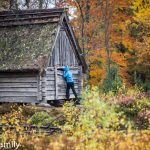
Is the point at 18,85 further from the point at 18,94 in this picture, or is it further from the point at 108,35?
the point at 108,35

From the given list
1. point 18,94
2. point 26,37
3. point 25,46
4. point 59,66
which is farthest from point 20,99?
point 26,37

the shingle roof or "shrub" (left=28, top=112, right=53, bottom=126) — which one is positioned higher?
the shingle roof

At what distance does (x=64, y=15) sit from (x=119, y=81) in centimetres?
629

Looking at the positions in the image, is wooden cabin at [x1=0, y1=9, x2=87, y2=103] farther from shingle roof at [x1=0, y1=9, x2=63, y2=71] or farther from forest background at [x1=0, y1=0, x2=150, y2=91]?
forest background at [x1=0, y1=0, x2=150, y2=91]

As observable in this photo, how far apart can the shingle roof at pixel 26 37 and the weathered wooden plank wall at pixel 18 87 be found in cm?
89

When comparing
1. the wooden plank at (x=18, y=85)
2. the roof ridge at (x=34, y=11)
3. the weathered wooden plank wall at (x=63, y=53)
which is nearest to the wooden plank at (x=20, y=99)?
the wooden plank at (x=18, y=85)

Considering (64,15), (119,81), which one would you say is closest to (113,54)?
(119,81)

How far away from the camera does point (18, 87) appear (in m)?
23.1

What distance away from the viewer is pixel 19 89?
23078mm

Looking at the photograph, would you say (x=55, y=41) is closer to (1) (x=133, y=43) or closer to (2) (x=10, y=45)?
(2) (x=10, y=45)

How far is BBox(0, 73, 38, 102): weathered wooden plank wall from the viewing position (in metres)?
22.7

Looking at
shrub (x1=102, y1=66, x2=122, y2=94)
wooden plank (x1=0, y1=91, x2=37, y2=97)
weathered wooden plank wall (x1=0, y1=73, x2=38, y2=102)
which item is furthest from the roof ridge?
shrub (x1=102, y1=66, x2=122, y2=94)

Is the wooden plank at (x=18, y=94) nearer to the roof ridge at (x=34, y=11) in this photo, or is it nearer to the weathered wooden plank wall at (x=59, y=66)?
the weathered wooden plank wall at (x=59, y=66)

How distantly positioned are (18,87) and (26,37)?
2704mm
